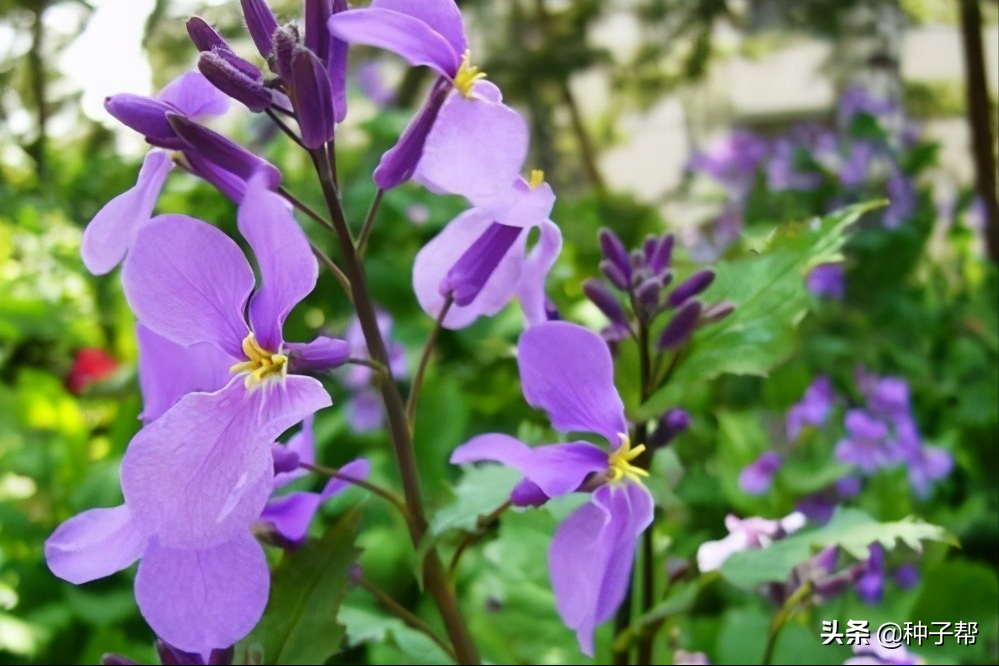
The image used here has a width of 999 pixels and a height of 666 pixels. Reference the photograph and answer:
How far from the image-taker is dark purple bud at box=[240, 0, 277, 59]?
36 centimetres

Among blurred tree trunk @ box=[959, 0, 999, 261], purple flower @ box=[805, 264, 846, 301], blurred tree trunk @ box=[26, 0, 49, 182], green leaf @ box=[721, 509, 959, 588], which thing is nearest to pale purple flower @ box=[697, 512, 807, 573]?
green leaf @ box=[721, 509, 959, 588]

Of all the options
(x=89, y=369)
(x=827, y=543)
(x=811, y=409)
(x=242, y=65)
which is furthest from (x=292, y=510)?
(x=89, y=369)

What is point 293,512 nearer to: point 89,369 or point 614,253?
point 614,253

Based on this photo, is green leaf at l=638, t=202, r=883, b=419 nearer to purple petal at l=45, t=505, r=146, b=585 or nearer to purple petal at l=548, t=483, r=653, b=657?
purple petal at l=548, t=483, r=653, b=657

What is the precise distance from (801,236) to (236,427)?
0.34 meters

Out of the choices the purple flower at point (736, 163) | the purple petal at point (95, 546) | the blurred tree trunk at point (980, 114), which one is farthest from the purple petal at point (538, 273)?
the purple flower at point (736, 163)

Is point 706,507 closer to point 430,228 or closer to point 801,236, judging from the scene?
point 801,236

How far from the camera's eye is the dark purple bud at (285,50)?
0.34m

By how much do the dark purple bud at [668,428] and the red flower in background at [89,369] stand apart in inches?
49.4

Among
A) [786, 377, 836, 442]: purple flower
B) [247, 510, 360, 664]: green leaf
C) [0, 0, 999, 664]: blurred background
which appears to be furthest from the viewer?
[786, 377, 836, 442]: purple flower

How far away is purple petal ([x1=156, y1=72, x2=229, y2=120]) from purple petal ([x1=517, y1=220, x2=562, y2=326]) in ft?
0.54

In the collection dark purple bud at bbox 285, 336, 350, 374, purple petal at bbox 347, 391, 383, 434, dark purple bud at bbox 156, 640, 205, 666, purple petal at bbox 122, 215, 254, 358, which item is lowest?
purple petal at bbox 347, 391, 383, 434

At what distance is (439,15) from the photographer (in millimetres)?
369

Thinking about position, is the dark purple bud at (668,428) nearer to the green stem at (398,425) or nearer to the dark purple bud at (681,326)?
the dark purple bud at (681,326)
